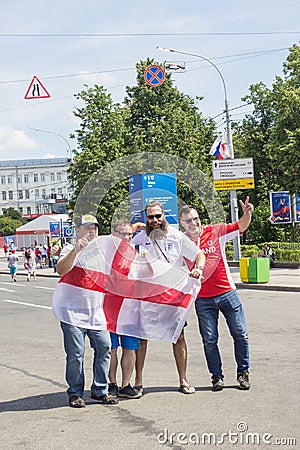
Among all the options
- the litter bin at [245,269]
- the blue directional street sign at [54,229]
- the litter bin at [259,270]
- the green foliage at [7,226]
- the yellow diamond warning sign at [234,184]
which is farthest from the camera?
the green foliage at [7,226]

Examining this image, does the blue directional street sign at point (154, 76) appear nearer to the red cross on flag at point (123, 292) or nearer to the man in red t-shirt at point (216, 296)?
the man in red t-shirt at point (216, 296)

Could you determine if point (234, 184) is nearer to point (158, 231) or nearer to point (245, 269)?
point (245, 269)

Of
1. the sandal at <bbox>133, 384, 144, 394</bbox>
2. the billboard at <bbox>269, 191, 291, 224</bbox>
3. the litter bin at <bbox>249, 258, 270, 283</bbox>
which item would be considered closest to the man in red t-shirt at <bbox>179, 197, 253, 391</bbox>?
the sandal at <bbox>133, 384, 144, 394</bbox>

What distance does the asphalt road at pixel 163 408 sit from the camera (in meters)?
5.59

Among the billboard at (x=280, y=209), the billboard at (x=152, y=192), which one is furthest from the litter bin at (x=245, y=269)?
the billboard at (x=152, y=192)

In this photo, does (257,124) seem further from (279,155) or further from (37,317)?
(37,317)

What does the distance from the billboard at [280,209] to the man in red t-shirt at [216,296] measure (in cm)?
2452

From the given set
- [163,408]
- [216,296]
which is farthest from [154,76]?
[163,408]

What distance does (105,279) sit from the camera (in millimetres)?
6668

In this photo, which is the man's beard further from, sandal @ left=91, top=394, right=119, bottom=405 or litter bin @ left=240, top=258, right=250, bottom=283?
litter bin @ left=240, top=258, right=250, bottom=283

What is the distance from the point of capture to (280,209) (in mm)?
31422

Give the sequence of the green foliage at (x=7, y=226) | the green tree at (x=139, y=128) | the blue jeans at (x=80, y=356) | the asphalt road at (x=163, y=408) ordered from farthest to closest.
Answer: the green foliage at (x=7, y=226)
the green tree at (x=139, y=128)
the blue jeans at (x=80, y=356)
the asphalt road at (x=163, y=408)

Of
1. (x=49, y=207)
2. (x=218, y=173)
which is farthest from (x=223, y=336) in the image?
(x=49, y=207)

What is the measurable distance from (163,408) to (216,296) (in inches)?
49.5
